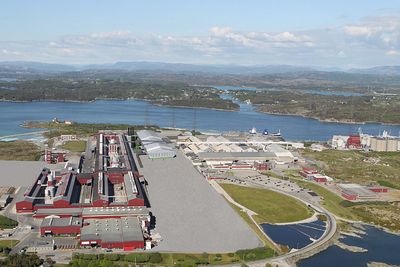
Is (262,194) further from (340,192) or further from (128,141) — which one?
(128,141)

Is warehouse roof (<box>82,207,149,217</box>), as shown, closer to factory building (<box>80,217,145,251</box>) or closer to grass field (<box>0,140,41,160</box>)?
factory building (<box>80,217,145,251</box>)

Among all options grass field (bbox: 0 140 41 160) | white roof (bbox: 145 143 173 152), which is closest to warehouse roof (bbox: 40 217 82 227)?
white roof (bbox: 145 143 173 152)

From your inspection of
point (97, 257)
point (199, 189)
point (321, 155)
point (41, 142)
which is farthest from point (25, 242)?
Answer: point (321, 155)

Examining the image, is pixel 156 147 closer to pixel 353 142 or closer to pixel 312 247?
pixel 312 247

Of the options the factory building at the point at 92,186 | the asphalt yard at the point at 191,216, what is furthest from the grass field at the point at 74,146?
the asphalt yard at the point at 191,216

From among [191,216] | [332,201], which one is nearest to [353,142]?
[332,201]

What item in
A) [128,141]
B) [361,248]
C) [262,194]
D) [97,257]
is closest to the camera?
[97,257]
